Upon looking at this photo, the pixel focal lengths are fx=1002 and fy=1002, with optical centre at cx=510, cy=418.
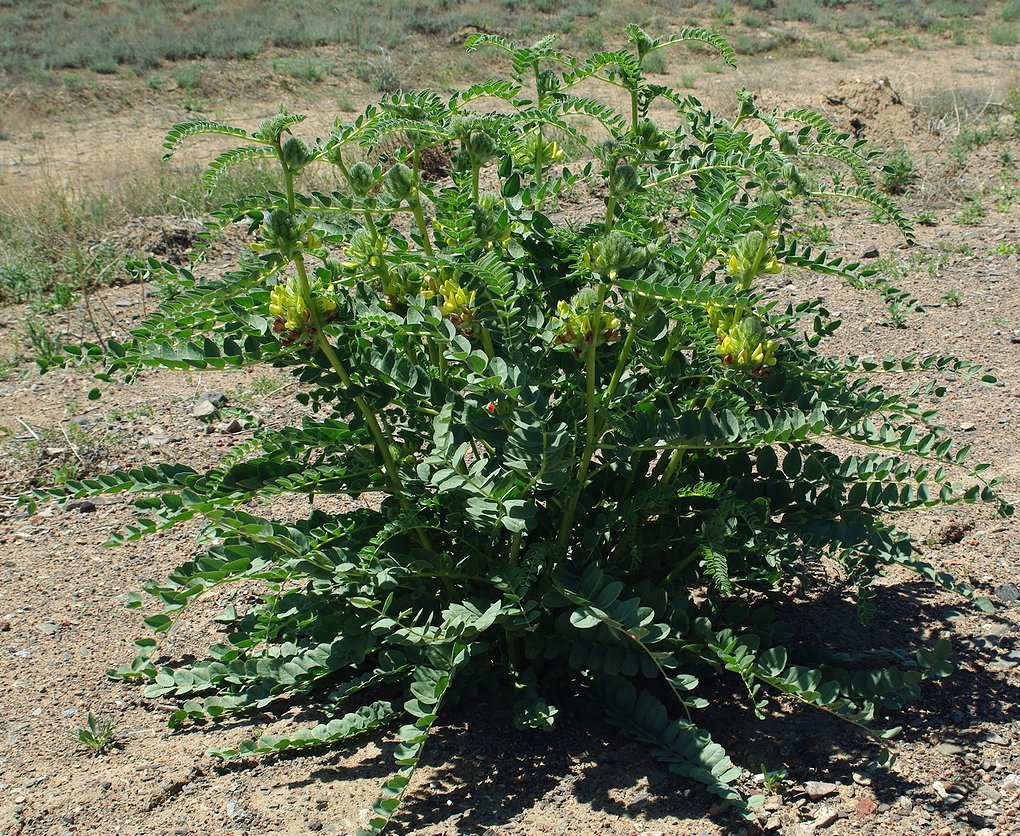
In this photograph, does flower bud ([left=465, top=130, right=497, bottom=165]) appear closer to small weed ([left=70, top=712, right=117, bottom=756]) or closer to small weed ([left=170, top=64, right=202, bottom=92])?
small weed ([left=70, top=712, right=117, bottom=756])

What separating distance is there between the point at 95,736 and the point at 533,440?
1354 millimetres

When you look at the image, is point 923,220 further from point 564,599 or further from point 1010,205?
point 564,599

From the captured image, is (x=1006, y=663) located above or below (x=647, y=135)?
below

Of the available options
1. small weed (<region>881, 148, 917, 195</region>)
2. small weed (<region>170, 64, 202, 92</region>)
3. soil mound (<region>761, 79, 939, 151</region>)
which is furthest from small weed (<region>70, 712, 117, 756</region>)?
small weed (<region>170, 64, 202, 92</region>)

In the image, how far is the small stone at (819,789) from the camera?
6.81 feet

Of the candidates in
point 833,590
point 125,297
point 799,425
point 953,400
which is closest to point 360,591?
point 799,425

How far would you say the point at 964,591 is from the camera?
2.10 metres

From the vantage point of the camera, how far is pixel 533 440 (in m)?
1.90

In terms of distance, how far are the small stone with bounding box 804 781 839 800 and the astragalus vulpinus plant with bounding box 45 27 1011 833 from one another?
17cm

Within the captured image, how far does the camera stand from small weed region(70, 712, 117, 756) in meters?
2.34

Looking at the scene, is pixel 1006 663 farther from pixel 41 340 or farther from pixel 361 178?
pixel 41 340

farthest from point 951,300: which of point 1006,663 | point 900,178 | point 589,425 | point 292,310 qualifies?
point 292,310

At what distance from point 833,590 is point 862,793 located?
85 centimetres

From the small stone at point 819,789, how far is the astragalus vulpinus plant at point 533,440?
0.17m
